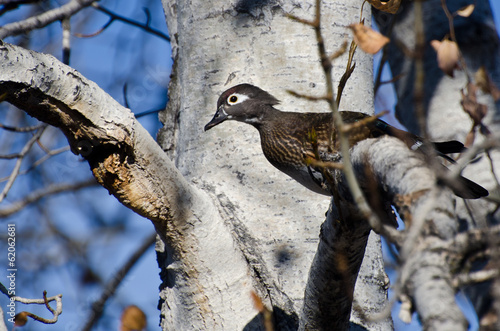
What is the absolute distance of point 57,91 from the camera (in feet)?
5.62

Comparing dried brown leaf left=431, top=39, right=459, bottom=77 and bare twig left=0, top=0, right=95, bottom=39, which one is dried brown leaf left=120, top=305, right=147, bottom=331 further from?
dried brown leaf left=431, top=39, right=459, bottom=77

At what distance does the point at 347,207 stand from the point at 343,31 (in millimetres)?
1226

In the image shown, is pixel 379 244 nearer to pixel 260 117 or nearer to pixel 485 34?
pixel 260 117

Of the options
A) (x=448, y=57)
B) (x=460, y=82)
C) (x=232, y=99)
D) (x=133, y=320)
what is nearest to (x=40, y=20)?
(x=232, y=99)

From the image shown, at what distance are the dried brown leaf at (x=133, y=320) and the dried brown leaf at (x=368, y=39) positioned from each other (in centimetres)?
118

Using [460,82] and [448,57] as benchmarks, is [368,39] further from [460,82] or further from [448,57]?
[460,82]

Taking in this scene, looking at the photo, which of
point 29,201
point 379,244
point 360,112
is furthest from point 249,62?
point 29,201

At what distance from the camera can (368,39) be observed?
1604mm

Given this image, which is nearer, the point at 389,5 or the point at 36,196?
the point at 389,5

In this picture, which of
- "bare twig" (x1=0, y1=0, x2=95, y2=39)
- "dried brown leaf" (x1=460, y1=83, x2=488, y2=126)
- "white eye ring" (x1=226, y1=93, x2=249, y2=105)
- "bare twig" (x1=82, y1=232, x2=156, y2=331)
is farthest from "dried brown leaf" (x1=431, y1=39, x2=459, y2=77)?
"bare twig" (x1=82, y1=232, x2=156, y2=331)

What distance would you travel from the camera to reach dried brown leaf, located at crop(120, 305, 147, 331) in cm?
196

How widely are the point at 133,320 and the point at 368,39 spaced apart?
124 centimetres

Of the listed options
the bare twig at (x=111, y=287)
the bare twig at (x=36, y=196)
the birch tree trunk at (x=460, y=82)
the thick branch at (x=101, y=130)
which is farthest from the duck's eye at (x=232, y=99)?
the bare twig at (x=36, y=196)

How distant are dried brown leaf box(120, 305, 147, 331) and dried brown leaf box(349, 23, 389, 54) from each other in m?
1.18
